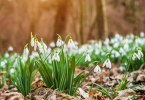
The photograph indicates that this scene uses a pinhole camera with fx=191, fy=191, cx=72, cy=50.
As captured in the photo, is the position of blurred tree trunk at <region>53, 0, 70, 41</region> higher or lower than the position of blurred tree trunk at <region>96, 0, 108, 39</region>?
higher

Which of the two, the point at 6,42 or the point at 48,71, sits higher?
the point at 6,42

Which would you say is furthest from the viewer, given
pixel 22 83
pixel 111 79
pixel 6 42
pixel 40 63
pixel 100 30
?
pixel 6 42

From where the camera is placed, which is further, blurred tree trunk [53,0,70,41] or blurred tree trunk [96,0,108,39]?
blurred tree trunk [53,0,70,41]

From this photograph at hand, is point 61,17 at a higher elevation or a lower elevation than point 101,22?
higher

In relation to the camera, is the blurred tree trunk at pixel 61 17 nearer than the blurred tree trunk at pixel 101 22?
No

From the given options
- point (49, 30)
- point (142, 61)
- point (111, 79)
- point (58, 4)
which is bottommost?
point (111, 79)

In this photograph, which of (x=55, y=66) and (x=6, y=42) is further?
(x=6, y=42)

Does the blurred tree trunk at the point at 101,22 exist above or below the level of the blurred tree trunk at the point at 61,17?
below

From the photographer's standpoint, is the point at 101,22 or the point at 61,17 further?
the point at 61,17

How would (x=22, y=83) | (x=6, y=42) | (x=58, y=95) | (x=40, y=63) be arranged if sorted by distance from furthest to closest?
(x=6, y=42), (x=22, y=83), (x=40, y=63), (x=58, y=95)

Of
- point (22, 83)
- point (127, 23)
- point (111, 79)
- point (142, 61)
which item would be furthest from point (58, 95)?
point (127, 23)

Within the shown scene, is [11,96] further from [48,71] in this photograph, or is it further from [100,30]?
[100,30]
